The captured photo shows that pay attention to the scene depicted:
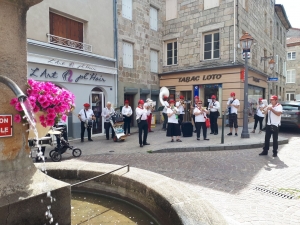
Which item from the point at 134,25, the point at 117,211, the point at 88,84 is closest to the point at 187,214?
the point at 117,211

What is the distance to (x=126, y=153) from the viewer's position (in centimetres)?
796

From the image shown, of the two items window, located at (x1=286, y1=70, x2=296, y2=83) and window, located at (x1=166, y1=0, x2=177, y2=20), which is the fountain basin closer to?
window, located at (x1=166, y1=0, x2=177, y2=20)

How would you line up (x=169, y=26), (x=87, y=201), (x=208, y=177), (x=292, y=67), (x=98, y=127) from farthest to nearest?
(x=292, y=67), (x=169, y=26), (x=98, y=127), (x=208, y=177), (x=87, y=201)

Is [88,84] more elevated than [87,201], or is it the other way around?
[88,84]

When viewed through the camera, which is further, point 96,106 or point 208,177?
point 96,106

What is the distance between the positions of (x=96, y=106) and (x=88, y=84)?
4.17 ft

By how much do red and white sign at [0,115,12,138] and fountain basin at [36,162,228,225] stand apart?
1.18 metres

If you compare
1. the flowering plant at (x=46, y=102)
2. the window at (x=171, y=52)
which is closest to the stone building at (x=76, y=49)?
the window at (x=171, y=52)

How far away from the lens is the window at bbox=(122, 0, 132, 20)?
555 inches

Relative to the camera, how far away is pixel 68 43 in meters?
10.8

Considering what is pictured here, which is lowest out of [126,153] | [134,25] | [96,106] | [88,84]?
[126,153]

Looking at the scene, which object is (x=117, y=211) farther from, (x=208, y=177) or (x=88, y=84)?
(x=88, y=84)

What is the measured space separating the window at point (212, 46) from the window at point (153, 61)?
3394mm

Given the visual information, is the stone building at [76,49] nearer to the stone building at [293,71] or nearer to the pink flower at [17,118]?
the pink flower at [17,118]
